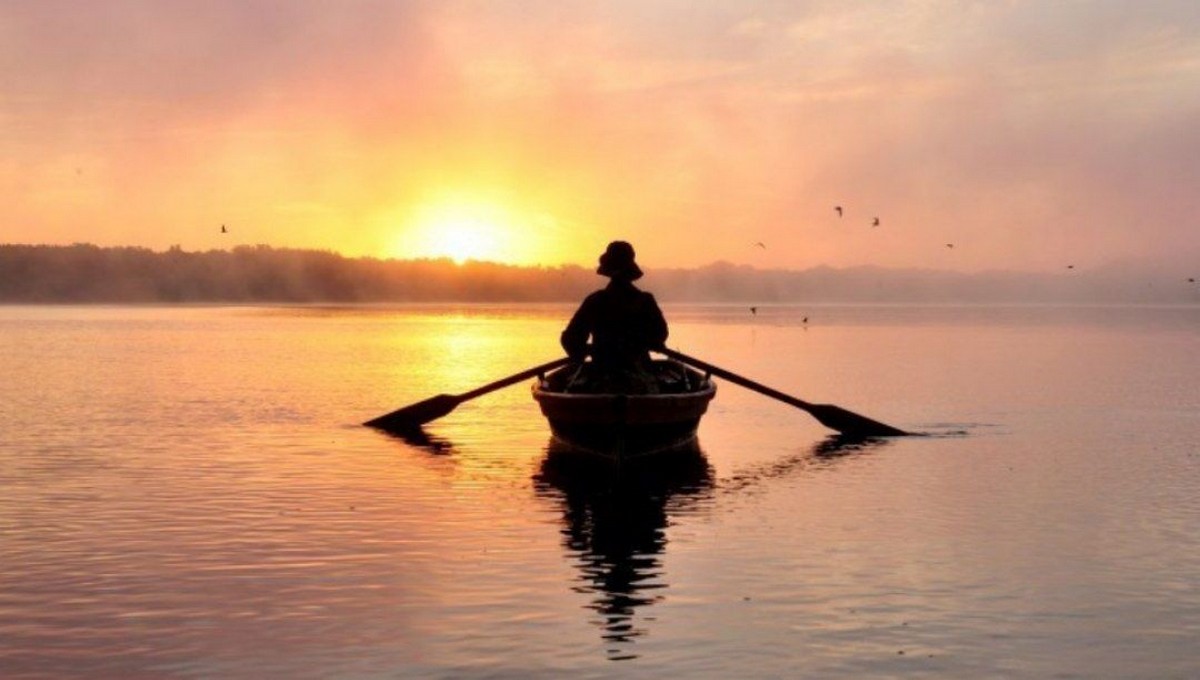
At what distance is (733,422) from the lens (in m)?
40.7

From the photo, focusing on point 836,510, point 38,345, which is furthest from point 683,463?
point 38,345

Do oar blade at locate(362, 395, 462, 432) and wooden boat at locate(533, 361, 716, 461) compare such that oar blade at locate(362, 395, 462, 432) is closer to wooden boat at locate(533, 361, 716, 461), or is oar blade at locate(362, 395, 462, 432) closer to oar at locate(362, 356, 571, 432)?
oar at locate(362, 356, 571, 432)

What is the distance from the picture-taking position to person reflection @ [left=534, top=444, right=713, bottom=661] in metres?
15.5

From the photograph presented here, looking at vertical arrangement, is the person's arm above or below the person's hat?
below

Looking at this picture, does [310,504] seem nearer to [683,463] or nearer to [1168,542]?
[683,463]

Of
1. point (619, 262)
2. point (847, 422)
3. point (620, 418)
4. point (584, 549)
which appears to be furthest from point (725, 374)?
point (584, 549)

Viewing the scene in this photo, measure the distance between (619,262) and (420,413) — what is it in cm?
1118

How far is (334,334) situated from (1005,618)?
122891mm

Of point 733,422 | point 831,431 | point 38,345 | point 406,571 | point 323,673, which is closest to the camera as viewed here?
point 323,673

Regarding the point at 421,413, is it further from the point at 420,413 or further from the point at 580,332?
the point at 580,332

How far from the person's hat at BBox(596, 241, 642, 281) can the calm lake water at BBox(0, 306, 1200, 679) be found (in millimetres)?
3876

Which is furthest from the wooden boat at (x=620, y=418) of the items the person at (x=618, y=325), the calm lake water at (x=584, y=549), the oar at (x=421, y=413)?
the oar at (x=421, y=413)

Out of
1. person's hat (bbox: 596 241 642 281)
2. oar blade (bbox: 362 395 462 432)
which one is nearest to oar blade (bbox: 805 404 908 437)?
oar blade (bbox: 362 395 462 432)

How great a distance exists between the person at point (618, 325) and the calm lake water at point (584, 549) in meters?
1.87
